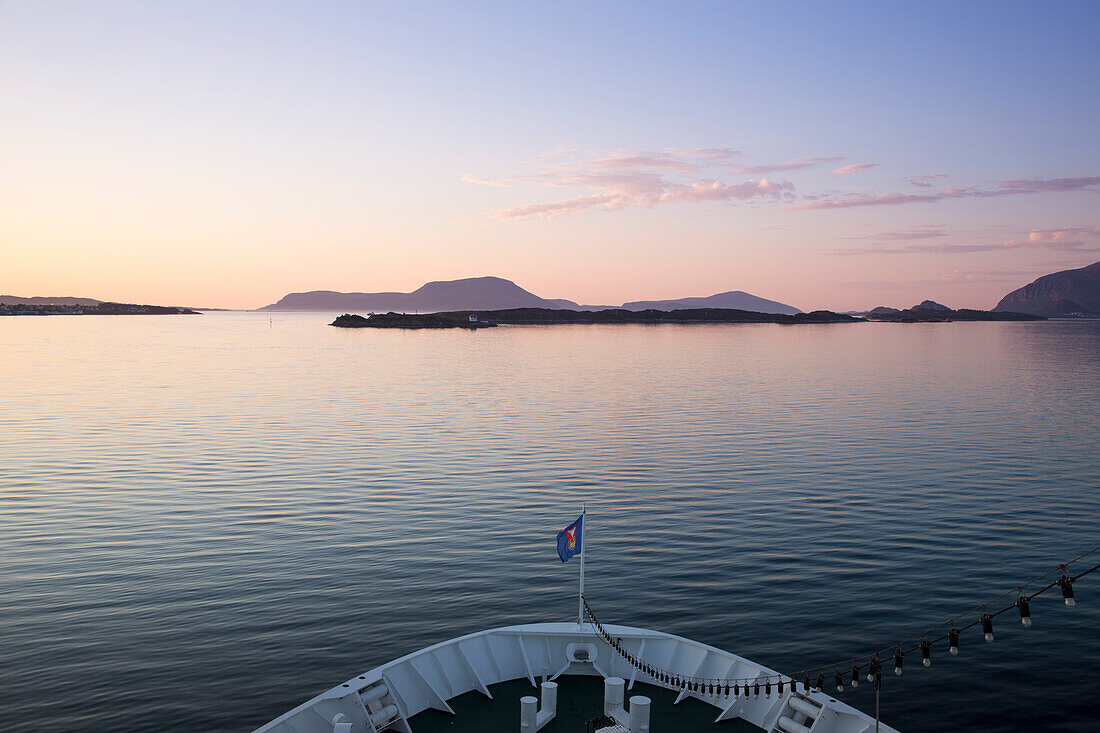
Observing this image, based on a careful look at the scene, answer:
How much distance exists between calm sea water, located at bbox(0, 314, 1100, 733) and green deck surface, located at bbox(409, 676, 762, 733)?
4.92 m

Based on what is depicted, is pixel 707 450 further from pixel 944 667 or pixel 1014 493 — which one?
pixel 944 667

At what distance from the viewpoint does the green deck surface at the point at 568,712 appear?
20.0 metres

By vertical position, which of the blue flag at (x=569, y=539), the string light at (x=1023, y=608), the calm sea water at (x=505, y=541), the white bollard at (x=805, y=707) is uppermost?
the string light at (x=1023, y=608)

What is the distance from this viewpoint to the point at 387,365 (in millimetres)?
152750

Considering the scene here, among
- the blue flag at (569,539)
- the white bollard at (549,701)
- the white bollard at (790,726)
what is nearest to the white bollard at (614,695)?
the white bollard at (549,701)

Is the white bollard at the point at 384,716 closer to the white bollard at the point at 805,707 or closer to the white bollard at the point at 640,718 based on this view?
the white bollard at the point at 640,718

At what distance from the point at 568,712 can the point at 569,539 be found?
16.8 feet

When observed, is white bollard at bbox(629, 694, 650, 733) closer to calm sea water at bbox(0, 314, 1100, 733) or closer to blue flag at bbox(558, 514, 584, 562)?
blue flag at bbox(558, 514, 584, 562)

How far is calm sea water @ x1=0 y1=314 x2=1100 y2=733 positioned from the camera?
24.2 meters

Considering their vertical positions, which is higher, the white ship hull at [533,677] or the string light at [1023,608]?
the string light at [1023,608]

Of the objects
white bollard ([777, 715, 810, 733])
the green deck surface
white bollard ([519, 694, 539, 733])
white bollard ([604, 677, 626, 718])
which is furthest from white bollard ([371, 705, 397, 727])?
white bollard ([777, 715, 810, 733])

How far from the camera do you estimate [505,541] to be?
124 ft

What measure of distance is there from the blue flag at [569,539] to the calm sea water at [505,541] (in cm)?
642

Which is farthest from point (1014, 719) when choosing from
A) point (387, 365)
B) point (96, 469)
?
point (387, 365)
